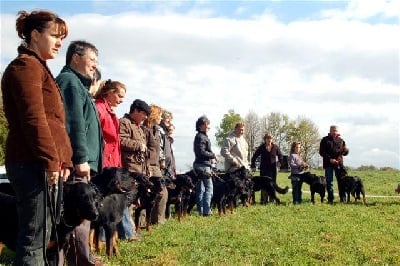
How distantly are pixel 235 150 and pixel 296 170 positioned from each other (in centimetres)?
314

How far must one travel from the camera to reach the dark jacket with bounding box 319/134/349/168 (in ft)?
49.6

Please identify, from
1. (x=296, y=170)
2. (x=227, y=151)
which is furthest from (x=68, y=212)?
(x=296, y=170)

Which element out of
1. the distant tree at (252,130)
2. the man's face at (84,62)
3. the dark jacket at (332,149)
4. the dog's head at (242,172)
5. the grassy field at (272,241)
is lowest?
the grassy field at (272,241)

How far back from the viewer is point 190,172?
38.4ft

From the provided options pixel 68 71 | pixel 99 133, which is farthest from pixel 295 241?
pixel 68 71

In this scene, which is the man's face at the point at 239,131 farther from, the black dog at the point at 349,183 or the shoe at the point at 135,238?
the shoe at the point at 135,238

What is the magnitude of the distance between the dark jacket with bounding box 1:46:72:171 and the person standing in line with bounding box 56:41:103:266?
2.32 ft

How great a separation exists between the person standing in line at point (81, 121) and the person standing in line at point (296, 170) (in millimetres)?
10971

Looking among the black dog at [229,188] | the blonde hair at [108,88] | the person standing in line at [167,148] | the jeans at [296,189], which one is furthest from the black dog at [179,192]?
the jeans at [296,189]

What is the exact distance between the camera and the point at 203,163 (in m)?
12.0

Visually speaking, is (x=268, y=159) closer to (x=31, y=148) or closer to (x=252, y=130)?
(x=31, y=148)

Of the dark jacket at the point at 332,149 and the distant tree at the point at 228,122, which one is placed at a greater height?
the distant tree at the point at 228,122

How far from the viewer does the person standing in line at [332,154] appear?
1502cm

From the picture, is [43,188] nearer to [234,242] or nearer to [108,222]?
[108,222]
